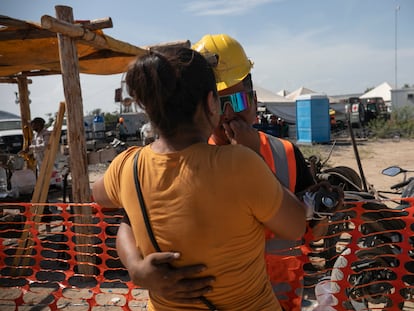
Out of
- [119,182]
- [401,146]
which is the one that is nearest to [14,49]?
[119,182]

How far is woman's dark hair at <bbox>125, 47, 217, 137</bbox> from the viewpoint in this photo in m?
1.13

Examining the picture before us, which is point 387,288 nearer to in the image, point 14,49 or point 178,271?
point 178,271

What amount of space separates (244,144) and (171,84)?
0.47 m

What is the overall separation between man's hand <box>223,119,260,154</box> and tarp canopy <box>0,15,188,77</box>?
2609 millimetres

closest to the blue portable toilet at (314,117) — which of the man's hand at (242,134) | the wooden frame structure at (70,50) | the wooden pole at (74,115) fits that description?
the wooden frame structure at (70,50)

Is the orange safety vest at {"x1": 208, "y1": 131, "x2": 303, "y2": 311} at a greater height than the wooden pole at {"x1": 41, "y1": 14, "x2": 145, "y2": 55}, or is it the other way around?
the wooden pole at {"x1": 41, "y1": 14, "x2": 145, "y2": 55}

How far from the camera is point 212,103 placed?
1196 millimetres

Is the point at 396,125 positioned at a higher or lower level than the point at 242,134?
lower

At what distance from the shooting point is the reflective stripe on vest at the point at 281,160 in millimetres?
1594

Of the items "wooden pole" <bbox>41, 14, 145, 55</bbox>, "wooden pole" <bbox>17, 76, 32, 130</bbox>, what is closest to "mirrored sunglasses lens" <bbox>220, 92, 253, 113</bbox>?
"wooden pole" <bbox>41, 14, 145, 55</bbox>

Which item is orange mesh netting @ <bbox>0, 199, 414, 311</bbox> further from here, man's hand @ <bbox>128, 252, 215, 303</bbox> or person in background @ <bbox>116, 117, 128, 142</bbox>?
person in background @ <bbox>116, 117, 128, 142</bbox>

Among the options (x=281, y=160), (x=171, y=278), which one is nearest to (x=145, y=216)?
(x=171, y=278)

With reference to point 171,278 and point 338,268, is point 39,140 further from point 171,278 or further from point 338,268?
point 171,278

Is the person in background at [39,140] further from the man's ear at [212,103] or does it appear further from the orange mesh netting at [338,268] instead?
the man's ear at [212,103]
